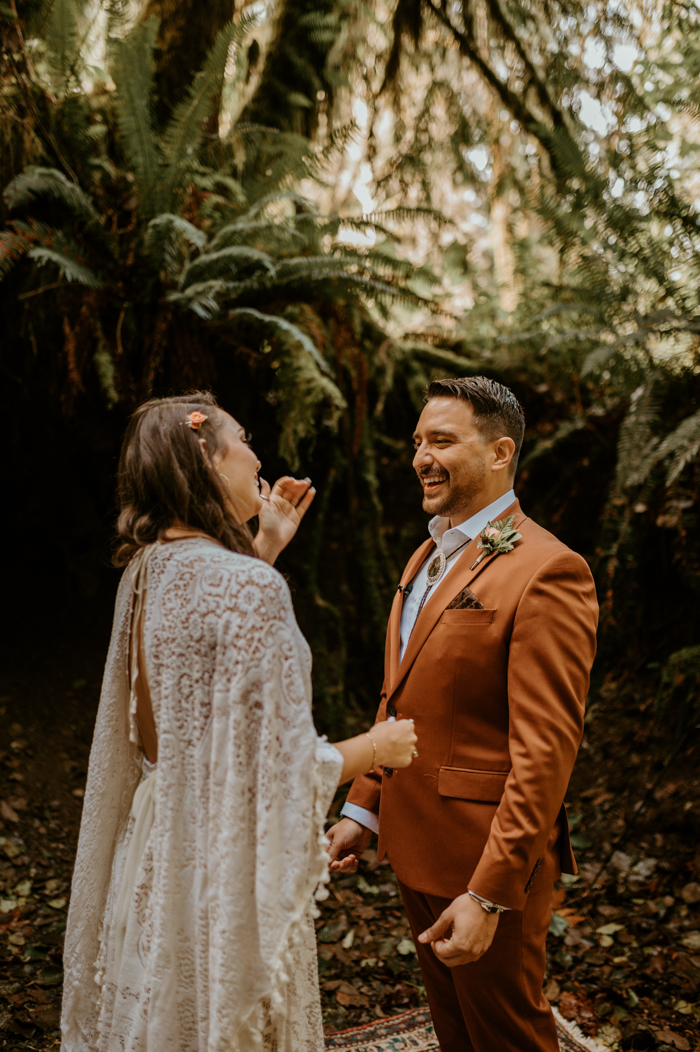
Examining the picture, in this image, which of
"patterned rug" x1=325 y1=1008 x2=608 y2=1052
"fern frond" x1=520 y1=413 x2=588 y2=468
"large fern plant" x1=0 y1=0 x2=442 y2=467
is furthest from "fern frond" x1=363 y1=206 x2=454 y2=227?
"patterned rug" x1=325 y1=1008 x2=608 y2=1052

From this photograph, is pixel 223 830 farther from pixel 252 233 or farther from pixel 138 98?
pixel 138 98

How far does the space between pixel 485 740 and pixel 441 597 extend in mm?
390

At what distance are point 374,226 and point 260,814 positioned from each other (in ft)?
9.63

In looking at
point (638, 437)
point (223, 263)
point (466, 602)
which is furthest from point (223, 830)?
point (638, 437)

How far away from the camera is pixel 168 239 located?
119 inches

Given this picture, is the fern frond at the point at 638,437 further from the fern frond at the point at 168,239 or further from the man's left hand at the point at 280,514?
the fern frond at the point at 168,239

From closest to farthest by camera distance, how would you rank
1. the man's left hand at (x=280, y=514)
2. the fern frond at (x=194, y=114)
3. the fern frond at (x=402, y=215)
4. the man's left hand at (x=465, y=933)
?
the man's left hand at (x=465, y=933), the man's left hand at (x=280, y=514), the fern frond at (x=194, y=114), the fern frond at (x=402, y=215)

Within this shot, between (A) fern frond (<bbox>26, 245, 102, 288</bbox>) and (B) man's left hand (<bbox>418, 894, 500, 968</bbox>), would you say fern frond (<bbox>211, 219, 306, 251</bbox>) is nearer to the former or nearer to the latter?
(A) fern frond (<bbox>26, 245, 102, 288</bbox>)

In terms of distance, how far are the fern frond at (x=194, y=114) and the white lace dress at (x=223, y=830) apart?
2313 mm

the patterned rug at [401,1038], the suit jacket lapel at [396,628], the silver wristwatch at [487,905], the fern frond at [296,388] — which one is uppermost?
the fern frond at [296,388]

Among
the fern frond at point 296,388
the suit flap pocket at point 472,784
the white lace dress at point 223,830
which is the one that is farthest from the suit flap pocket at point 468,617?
the fern frond at point 296,388

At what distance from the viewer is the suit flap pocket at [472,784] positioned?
5.38 ft

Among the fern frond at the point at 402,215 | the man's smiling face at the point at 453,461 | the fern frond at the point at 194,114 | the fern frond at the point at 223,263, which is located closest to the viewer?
the man's smiling face at the point at 453,461

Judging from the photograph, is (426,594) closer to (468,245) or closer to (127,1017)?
(127,1017)
